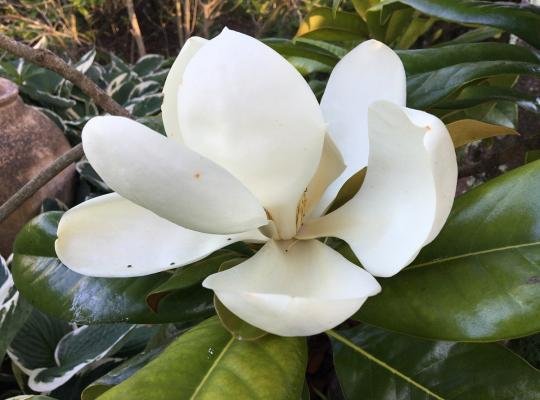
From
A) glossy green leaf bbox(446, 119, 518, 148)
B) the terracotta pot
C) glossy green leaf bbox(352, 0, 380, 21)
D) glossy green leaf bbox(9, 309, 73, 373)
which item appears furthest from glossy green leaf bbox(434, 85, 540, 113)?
the terracotta pot

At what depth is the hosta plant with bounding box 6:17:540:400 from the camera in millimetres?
317

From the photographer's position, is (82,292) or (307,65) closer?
(82,292)

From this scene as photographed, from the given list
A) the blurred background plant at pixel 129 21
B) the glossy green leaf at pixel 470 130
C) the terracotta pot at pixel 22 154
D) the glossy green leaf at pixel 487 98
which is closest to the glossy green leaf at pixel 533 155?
the glossy green leaf at pixel 487 98

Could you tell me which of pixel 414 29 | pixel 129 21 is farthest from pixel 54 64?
pixel 129 21

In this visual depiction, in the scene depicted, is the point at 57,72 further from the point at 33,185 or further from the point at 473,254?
the point at 473,254

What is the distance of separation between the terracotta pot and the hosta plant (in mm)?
1073

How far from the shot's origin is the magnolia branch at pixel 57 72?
0.58 m

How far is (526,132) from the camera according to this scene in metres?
1.33

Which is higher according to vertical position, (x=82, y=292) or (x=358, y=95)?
(x=358, y=95)

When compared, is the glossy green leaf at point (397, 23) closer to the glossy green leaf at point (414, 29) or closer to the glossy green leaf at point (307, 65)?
the glossy green leaf at point (414, 29)

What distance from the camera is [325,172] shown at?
0.41 meters

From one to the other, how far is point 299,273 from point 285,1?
2767 millimetres

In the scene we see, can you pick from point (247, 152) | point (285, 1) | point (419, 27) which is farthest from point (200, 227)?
point (285, 1)

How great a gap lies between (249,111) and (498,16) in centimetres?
43
